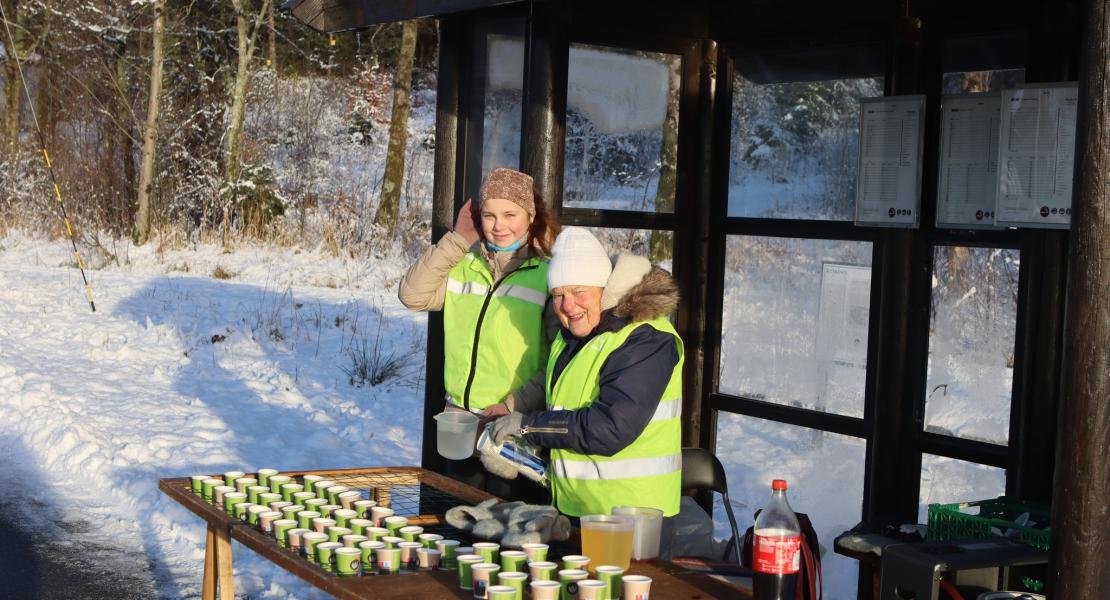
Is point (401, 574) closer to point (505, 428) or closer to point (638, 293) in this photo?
point (505, 428)

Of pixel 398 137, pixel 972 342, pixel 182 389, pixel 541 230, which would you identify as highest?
pixel 398 137

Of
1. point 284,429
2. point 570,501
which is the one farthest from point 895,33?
point 284,429

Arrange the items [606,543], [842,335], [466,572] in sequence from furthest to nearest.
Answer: [842,335]
[606,543]
[466,572]

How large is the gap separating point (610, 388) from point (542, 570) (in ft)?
3.13

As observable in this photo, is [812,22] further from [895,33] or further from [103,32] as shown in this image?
[103,32]

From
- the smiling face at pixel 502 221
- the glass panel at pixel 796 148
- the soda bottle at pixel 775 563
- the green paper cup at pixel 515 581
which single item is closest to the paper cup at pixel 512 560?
the green paper cup at pixel 515 581

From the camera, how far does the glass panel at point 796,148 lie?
5.84 metres

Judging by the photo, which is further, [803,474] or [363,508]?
[803,474]

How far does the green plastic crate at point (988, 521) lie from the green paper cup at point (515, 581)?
1633 mm

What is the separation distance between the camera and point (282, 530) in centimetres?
365

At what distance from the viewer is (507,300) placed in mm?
4996

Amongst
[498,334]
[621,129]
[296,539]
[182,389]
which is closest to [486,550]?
[296,539]

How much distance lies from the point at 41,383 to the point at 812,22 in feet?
22.7

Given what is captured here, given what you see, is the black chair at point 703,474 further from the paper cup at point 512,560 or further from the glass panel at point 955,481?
the paper cup at point 512,560
